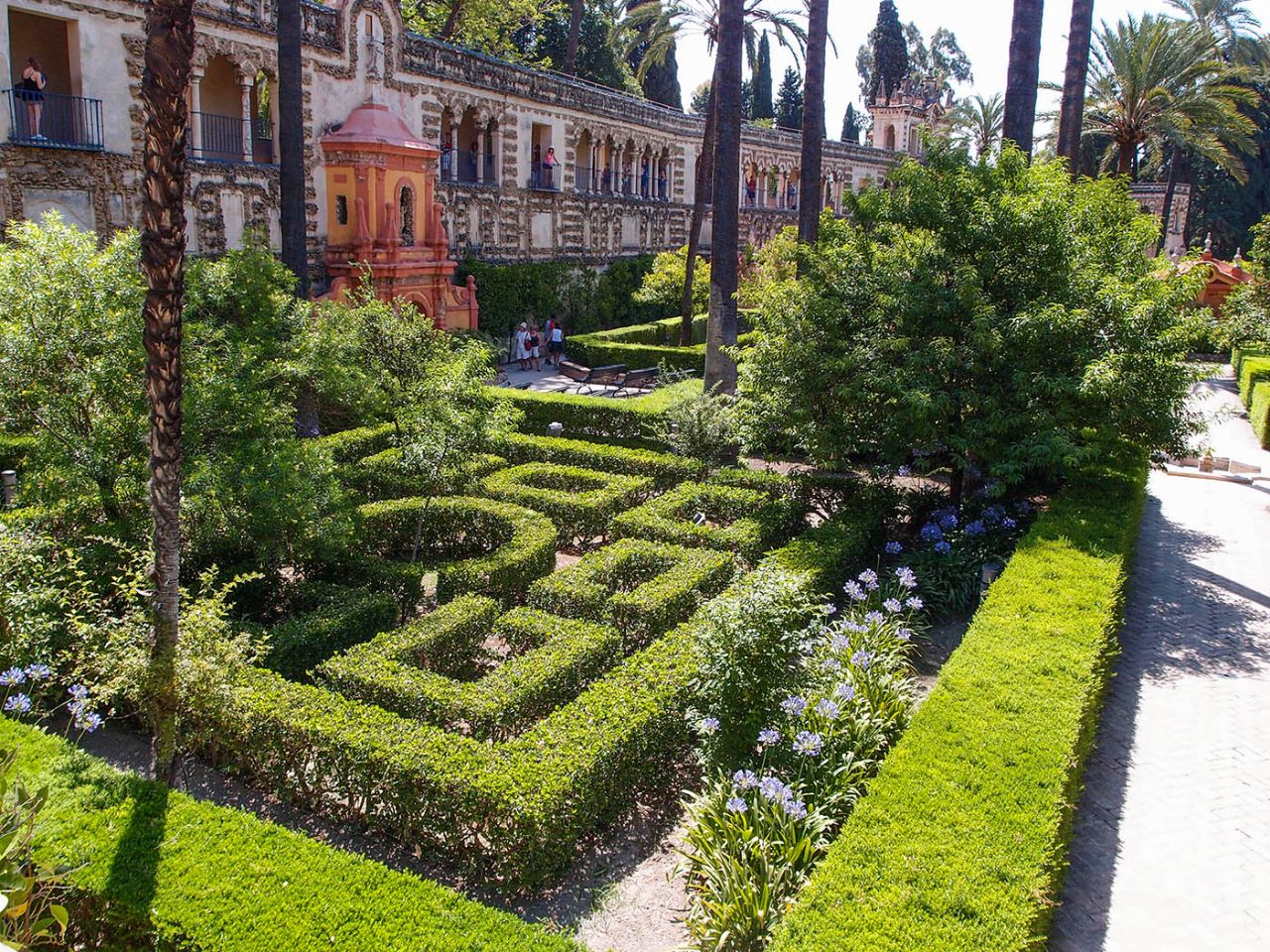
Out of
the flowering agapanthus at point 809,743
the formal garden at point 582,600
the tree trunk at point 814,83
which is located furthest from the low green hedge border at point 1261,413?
the flowering agapanthus at point 809,743

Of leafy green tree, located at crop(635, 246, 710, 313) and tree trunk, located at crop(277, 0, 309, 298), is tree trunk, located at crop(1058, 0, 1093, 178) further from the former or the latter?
tree trunk, located at crop(277, 0, 309, 298)

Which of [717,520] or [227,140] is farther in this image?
[227,140]

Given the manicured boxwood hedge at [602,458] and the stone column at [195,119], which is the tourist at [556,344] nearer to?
the stone column at [195,119]

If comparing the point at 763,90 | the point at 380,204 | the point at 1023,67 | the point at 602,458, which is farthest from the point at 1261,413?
the point at 763,90

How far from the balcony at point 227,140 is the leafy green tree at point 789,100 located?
152ft

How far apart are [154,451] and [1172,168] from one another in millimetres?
44003

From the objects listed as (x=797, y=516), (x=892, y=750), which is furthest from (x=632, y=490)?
(x=892, y=750)

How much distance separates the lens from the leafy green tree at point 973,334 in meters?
11.0

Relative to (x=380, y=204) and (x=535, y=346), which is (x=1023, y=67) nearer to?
(x=380, y=204)

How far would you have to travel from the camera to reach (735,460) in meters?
15.1

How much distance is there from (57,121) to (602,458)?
1223cm

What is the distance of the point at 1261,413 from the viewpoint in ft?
67.6

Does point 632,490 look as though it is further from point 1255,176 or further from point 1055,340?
point 1255,176

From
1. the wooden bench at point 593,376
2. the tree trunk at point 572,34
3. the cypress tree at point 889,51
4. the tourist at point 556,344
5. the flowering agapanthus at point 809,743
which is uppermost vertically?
the cypress tree at point 889,51
